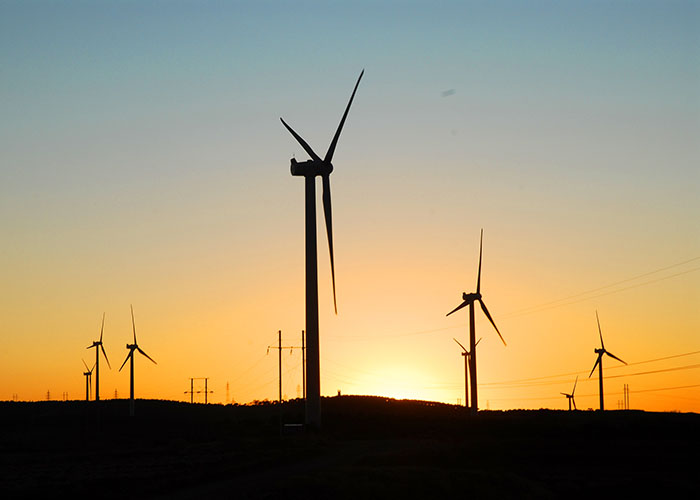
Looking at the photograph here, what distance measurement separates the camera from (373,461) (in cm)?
7112

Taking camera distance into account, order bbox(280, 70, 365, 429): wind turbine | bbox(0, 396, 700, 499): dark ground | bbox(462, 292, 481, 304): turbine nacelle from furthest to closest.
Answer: bbox(462, 292, 481, 304): turbine nacelle < bbox(280, 70, 365, 429): wind turbine < bbox(0, 396, 700, 499): dark ground

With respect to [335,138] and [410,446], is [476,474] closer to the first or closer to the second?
[410,446]

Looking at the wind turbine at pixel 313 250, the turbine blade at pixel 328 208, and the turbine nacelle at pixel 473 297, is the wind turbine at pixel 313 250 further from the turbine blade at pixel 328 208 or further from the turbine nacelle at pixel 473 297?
the turbine nacelle at pixel 473 297

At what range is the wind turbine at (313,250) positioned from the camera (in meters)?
97.6

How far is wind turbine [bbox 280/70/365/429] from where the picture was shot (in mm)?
97562

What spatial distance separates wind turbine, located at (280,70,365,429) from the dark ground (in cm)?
410

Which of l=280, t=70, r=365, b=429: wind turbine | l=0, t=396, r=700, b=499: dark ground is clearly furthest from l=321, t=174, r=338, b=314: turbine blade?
l=0, t=396, r=700, b=499: dark ground

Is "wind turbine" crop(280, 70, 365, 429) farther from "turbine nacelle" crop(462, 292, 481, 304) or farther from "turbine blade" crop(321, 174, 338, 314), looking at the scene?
"turbine nacelle" crop(462, 292, 481, 304)

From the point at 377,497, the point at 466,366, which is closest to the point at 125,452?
Result: the point at 377,497

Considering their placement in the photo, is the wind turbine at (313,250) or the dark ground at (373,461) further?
the wind turbine at (313,250)

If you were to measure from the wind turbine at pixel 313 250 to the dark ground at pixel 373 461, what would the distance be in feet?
13.4

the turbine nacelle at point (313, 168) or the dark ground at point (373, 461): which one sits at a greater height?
the turbine nacelle at point (313, 168)

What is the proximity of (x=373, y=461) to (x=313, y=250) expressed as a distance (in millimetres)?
31388

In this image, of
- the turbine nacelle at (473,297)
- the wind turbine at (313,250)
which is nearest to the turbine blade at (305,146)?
the wind turbine at (313,250)
